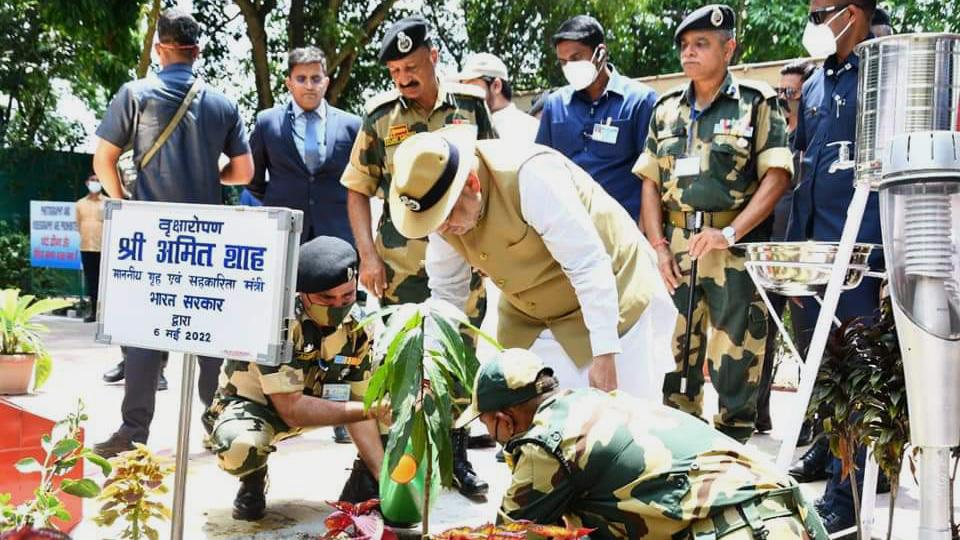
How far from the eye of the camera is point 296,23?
13.5 m

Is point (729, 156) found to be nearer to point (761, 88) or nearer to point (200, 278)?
point (761, 88)

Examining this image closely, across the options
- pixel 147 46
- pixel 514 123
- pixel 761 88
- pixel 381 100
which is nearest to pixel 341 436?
pixel 381 100

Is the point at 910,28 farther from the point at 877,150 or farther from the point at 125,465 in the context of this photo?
the point at 125,465

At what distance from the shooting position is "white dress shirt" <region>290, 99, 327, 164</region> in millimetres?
4824

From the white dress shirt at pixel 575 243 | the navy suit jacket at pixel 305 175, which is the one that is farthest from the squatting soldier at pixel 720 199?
the navy suit jacket at pixel 305 175

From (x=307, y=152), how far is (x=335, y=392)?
1605 millimetres

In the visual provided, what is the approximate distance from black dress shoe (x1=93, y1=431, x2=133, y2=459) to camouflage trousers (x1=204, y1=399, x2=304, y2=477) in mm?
679

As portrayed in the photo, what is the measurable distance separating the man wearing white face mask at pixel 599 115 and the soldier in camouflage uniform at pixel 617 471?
2.48m

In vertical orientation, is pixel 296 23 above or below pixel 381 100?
above

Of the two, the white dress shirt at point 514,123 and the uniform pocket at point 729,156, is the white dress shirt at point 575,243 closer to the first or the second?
the uniform pocket at point 729,156

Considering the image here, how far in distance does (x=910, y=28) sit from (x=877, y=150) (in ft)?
38.6

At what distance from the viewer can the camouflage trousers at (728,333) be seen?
4.03 metres

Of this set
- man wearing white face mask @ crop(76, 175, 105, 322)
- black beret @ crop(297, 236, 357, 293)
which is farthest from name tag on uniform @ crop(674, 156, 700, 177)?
man wearing white face mask @ crop(76, 175, 105, 322)

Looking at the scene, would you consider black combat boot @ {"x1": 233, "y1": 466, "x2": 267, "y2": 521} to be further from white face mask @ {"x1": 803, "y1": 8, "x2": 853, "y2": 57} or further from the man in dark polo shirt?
white face mask @ {"x1": 803, "y1": 8, "x2": 853, "y2": 57}
